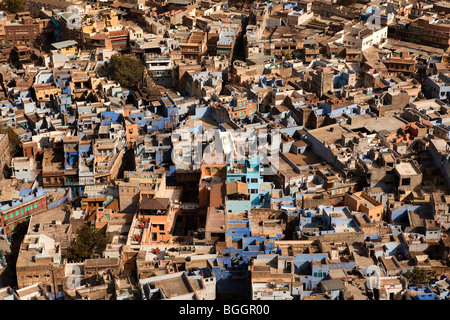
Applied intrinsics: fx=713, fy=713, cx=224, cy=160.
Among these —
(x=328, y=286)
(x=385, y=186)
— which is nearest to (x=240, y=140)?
(x=385, y=186)

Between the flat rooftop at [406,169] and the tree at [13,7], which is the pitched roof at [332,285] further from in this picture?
the tree at [13,7]

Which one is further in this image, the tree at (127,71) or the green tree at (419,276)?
the tree at (127,71)

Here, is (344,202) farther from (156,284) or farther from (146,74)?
(146,74)

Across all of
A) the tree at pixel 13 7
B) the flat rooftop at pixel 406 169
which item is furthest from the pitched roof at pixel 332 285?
the tree at pixel 13 7

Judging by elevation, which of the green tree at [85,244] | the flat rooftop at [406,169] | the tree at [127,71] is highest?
the tree at [127,71]

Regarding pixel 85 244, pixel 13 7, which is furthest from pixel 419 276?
pixel 13 7
